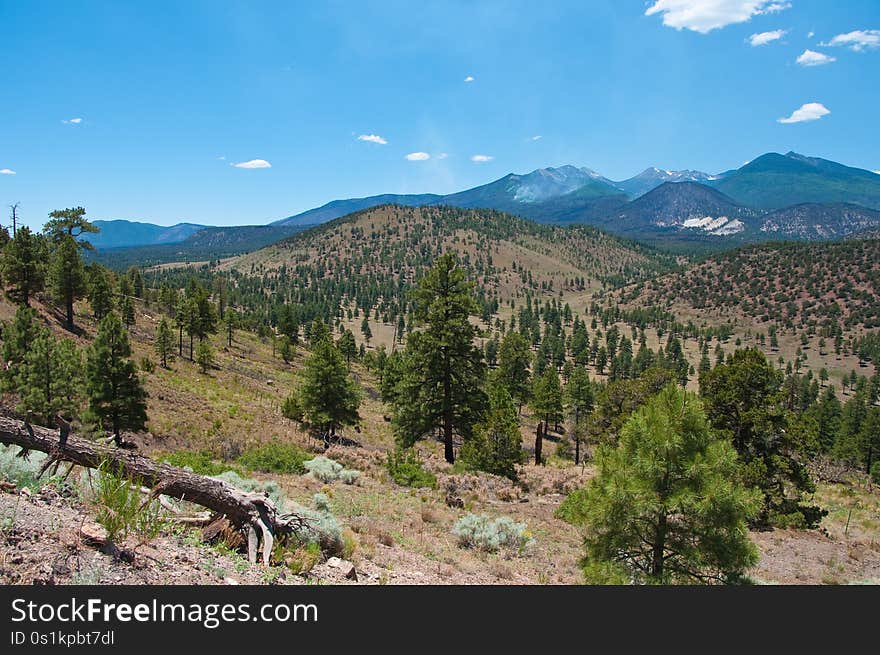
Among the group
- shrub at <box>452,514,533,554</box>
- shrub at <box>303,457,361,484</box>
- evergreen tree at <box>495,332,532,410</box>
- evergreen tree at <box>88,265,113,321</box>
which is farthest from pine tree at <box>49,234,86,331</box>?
shrub at <box>452,514,533,554</box>

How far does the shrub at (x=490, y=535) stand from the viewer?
9812 millimetres

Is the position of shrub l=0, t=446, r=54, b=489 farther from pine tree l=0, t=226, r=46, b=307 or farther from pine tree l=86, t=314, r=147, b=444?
pine tree l=0, t=226, r=46, b=307

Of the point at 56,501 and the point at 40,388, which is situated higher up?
the point at 56,501

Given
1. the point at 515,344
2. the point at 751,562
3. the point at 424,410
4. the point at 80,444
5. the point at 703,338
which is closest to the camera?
the point at 80,444

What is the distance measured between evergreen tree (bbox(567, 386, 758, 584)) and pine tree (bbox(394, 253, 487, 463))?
11996 mm

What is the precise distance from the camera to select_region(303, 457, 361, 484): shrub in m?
14.2

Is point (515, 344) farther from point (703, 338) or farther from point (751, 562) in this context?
point (703, 338)

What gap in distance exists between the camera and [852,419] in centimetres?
7200

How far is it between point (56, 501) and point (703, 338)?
190 m

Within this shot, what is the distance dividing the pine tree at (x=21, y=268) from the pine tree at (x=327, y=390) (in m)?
30.1

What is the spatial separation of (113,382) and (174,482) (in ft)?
70.2

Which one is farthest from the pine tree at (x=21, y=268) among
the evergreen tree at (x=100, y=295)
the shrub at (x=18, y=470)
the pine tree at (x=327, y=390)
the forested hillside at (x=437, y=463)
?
the shrub at (x=18, y=470)

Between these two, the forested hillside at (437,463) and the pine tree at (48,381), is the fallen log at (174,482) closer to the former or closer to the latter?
the forested hillside at (437,463)
